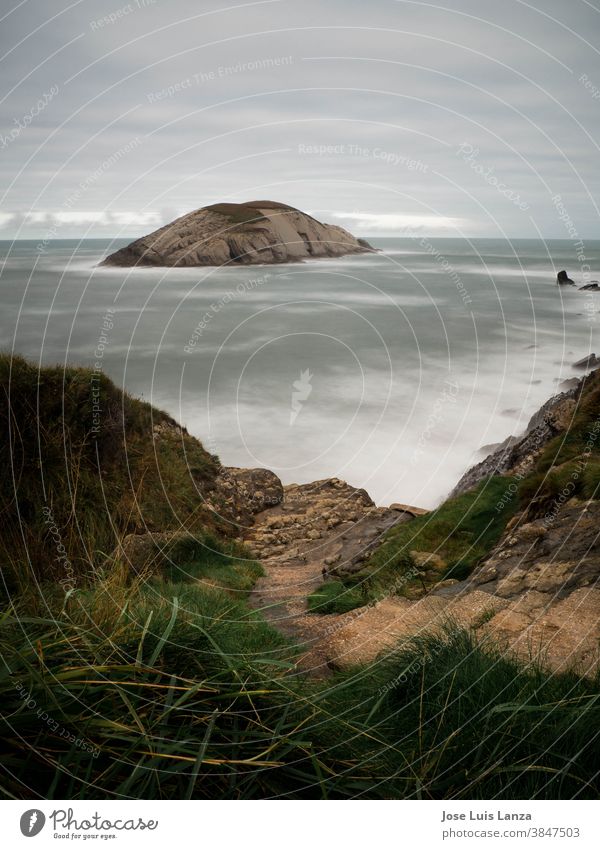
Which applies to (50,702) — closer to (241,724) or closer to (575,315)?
(241,724)

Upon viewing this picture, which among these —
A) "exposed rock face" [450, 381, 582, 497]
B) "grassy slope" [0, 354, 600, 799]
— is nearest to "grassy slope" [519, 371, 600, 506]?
"exposed rock face" [450, 381, 582, 497]

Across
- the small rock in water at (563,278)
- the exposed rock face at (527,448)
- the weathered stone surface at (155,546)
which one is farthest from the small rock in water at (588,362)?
the weathered stone surface at (155,546)

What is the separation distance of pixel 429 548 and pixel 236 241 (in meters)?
8.44

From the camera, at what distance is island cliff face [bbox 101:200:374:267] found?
1248cm

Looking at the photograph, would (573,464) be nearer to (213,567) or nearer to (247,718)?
(213,567)

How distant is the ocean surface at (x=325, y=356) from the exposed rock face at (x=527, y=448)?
962mm

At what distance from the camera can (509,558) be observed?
19.1 ft

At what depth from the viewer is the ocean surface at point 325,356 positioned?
1294 cm

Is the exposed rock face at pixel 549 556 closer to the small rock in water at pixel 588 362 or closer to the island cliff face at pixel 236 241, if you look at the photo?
the island cliff face at pixel 236 241

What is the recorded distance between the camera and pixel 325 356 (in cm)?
1636

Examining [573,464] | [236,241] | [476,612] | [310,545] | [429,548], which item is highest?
[236,241]

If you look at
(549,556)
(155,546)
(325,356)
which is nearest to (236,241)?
(325,356)

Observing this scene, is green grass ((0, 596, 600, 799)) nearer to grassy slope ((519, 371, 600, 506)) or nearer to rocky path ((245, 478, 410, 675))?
rocky path ((245, 478, 410, 675))
